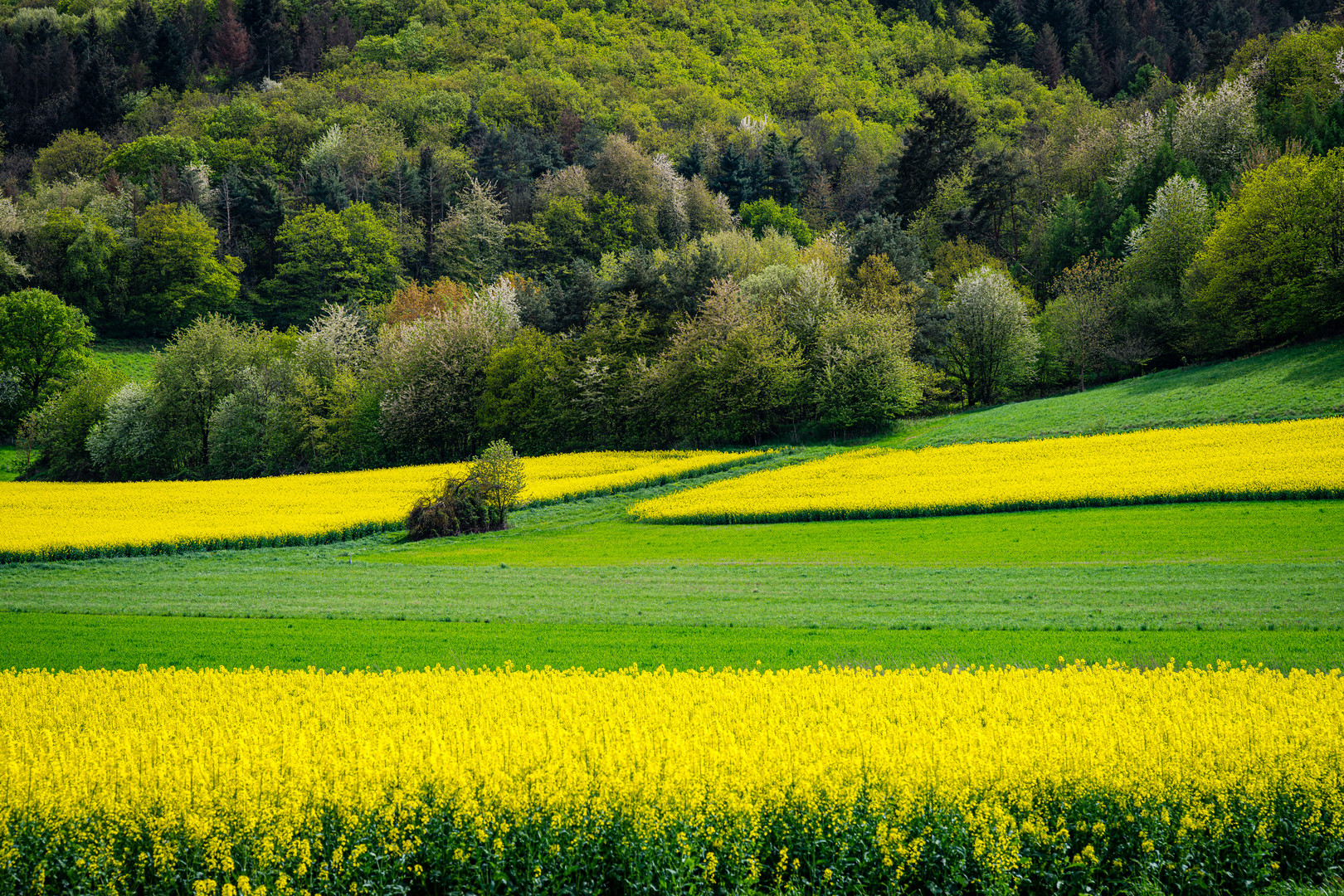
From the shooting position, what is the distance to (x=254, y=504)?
149 ft

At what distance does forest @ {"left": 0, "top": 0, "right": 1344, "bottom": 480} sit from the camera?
62.1 meters

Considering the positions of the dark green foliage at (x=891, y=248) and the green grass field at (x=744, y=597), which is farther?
the dark green foliage at (x=891, y=248)

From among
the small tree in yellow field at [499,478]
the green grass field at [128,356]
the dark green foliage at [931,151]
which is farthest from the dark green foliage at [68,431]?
the dark green foliage at [931,151]

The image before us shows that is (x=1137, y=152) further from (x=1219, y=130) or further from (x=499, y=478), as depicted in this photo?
(x=499, y=478)

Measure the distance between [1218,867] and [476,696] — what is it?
8.99 metres

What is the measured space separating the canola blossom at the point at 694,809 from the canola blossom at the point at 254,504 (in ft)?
91.2

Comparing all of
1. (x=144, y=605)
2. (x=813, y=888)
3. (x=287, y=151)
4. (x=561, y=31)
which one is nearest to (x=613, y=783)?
(x=813, y=888)

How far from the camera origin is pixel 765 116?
13625cm

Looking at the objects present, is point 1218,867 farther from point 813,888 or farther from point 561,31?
point 561,31

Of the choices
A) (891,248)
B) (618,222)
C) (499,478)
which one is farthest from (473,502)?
(618,222)

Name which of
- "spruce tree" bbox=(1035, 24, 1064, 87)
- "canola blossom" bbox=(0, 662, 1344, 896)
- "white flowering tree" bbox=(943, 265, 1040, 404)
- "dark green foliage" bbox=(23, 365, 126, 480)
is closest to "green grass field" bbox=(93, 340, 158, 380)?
"dark green foliage" bbox=(23, 365, 126, 480)

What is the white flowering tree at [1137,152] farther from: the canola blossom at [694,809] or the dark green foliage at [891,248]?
the canola blossom at [694,809]

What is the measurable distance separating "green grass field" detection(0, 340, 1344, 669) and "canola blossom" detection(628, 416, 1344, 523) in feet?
4.11

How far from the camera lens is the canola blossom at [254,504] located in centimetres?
3484
